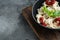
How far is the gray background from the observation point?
0.95 metres

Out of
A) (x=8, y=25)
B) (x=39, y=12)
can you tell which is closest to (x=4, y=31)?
(x=8, y=25)

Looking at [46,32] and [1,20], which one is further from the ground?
[1,20]

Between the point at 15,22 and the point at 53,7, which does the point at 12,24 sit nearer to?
the point at 15,22

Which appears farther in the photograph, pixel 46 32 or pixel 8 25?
pixel 8 25

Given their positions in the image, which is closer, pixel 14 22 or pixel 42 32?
pixel 42 32

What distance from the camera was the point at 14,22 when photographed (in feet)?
3.32

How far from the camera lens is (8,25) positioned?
39.4 inches

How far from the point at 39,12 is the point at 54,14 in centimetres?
8

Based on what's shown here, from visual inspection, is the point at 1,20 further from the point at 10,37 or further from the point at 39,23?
the point at 39,23

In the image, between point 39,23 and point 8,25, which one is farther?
point 8,25

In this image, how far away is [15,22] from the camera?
3.31 ft

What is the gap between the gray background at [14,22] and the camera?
948mm

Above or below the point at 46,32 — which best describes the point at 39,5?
above

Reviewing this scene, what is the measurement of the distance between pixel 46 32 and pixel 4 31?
0.73 feet
